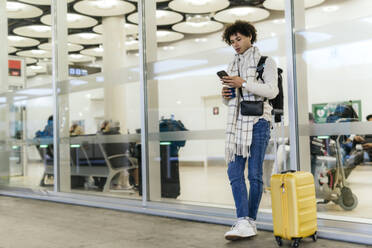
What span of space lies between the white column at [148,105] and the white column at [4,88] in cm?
366

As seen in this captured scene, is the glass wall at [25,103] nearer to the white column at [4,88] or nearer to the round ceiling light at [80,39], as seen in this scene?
the white column at [4,88]

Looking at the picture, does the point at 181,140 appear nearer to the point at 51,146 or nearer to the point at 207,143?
the point at 207,143

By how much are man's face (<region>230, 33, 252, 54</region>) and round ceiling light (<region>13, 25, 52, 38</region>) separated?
379cm

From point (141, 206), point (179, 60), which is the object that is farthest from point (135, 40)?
point (141, 206)

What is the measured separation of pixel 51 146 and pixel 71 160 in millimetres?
759

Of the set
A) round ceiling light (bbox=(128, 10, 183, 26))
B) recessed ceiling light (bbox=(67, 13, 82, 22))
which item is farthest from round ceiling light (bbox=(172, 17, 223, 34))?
recessed ceiling light (bbox=(67, 13, 82, 22))

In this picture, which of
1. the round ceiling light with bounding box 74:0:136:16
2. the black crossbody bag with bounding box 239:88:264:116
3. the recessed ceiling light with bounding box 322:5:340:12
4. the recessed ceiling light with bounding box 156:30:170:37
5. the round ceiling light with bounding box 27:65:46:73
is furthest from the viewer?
the round ceiling light with bounding box 74:0:136:16

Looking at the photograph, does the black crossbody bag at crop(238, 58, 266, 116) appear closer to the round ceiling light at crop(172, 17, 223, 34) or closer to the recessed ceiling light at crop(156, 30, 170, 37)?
the recessed ceiling light at crop(156, 30, 170, 37)

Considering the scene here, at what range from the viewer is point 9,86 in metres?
7.30

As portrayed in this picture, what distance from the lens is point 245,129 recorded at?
115 inches

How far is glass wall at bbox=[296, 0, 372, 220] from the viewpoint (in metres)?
3.22

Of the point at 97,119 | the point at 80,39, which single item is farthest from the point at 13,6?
the point at 97,119

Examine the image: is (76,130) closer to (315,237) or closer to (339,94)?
(339,94)

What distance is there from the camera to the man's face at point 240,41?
2982 millimetres
